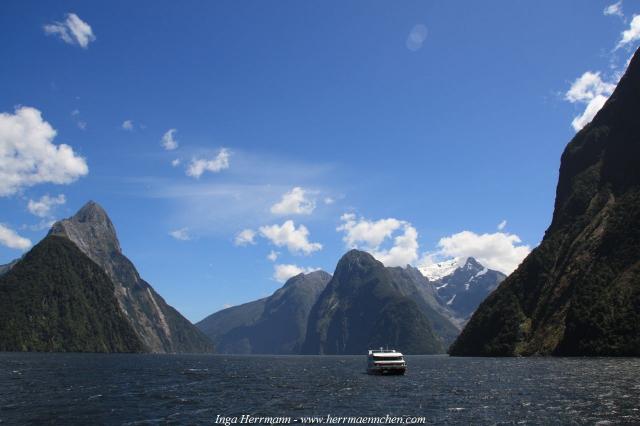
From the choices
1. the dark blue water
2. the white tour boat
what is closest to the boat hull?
the white tour boat

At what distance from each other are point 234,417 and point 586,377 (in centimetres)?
7517

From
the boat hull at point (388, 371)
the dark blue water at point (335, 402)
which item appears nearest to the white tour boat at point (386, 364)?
the boat hull at point (388, 371)

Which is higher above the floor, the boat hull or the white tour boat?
the white tour boat

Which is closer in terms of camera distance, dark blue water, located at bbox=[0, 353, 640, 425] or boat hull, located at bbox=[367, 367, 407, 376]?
dark blue water, located at bbox=[0, 353, 640, 425]

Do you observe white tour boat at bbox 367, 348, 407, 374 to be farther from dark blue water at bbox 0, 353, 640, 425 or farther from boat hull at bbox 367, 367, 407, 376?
dark blue water at bbox 0, 353, 640, 425

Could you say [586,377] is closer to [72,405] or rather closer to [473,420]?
[473,420]

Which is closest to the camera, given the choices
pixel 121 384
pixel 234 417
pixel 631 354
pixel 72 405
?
pixel 234 417

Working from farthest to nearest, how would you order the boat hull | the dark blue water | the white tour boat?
the white tour boat, the boat hull, the dark blue water

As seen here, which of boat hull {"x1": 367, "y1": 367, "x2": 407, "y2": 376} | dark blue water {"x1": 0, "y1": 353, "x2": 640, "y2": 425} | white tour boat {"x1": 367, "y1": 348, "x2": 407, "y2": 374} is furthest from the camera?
white tour boat {"x1": 367, "y1": 348, "x2": 407, "y2": 374}

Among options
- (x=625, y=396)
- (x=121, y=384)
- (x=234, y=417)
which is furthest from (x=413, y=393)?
(x=121, y=384)

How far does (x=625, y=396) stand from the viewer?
72.1m

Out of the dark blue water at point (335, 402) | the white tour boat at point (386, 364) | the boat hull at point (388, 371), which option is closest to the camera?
the dark blue water at point (335, 402)

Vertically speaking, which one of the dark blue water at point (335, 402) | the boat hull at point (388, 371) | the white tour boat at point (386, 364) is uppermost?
the white tour boat at point (386, 364)

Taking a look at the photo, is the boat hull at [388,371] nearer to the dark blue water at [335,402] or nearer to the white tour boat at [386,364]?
the white tour boat at [386,364]
